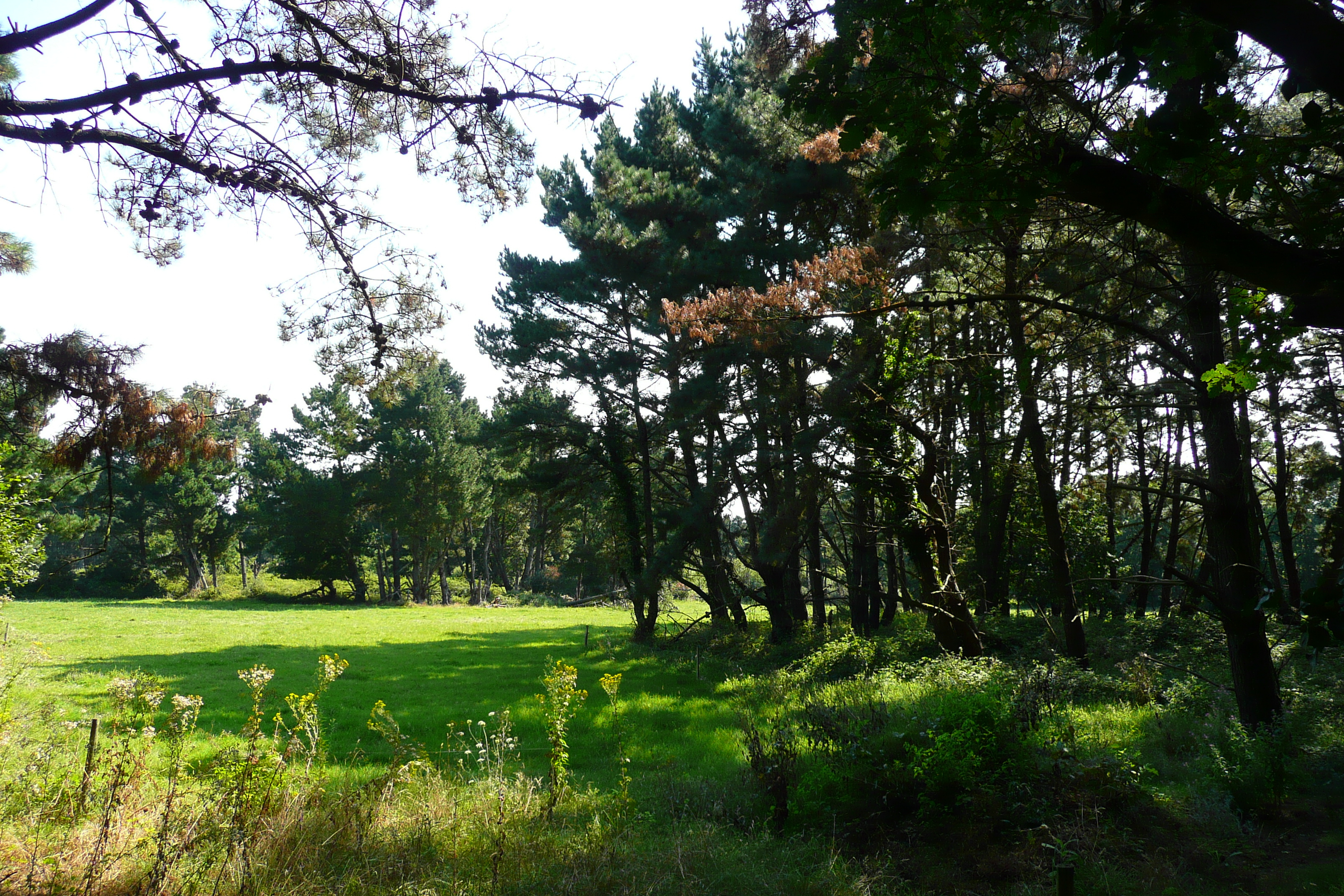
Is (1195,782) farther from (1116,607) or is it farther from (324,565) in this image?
(324,565)

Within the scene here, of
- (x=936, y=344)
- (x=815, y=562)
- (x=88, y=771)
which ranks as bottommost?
(x=88, y=771)

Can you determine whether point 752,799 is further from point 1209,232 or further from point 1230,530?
point 1209,232

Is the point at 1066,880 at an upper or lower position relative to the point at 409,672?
upper

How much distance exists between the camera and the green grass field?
962cm

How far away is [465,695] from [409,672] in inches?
146

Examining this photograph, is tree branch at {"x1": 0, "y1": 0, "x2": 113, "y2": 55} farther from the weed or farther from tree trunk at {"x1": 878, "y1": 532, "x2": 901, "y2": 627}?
Result: tree trunk at {"x1": 878, "y1": 532, "x2": 901, "y2": 627}

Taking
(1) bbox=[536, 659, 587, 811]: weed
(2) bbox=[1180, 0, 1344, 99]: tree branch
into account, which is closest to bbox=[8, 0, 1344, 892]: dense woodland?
(2) bbox=[1180, 0, 1344, 99]: tree branch

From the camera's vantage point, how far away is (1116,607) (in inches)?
641

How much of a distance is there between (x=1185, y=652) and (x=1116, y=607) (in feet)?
13.6

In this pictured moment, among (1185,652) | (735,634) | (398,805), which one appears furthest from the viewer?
(735,634)

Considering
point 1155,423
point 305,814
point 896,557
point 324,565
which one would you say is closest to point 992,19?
point 305,814

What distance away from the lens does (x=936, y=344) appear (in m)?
13.3

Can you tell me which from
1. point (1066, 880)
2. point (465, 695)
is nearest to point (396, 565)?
point (465, 695)

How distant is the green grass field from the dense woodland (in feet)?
8.82
